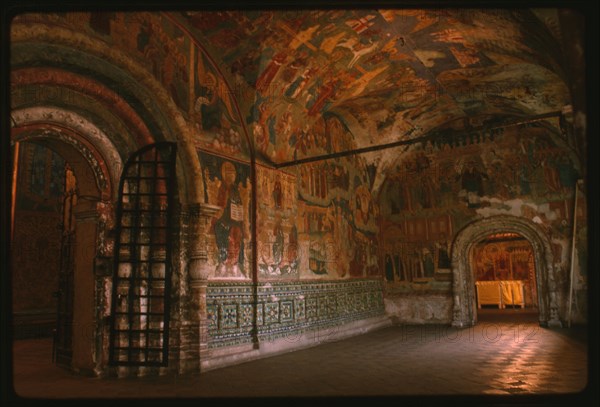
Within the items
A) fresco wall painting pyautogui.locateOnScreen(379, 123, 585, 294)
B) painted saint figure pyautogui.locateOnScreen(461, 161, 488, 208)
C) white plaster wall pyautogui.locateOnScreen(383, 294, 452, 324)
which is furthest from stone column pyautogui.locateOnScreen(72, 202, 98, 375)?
painted saint figure pyautogui.locateOnScreen(461, 161, 488, 208)

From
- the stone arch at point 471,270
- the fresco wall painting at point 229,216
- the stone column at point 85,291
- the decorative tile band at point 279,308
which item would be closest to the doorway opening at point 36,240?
the stone column at point 85,291

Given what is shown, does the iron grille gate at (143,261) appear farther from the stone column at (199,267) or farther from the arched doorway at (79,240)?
the stone column at (199,267)

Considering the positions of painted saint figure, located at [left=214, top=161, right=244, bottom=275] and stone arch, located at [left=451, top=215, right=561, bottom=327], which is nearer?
painted saint figure, located at [left=214, top=161, right=244, bottom=275]

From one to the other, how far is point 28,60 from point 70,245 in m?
3.17

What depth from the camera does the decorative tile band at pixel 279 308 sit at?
320 inches

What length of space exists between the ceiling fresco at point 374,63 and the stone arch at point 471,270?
332cm

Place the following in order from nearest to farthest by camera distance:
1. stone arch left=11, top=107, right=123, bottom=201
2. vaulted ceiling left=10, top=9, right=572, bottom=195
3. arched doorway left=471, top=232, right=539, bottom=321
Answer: stone arch left=11, top=107, right=123, bottom=201 → vaulted ceiling left=10, top=9, right=572, bottom=195 → arched doorway left=471, top=232, right=539, bottom=321

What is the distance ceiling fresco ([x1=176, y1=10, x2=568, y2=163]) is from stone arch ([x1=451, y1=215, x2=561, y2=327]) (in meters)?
3.32

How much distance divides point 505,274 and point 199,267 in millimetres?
17448

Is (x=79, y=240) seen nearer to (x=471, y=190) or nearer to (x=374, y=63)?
(x=374, y=63)

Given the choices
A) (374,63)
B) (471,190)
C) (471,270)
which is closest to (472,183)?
(471,190)

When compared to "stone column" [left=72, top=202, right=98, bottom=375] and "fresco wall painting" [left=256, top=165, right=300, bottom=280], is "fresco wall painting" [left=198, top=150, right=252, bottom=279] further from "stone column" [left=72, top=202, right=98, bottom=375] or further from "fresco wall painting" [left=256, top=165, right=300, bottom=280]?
"stone column" [left=72, top=202, right=98, bottom=375]

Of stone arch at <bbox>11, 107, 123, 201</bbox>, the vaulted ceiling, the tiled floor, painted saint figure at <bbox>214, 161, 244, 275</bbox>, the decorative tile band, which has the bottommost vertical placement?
the tiled floor

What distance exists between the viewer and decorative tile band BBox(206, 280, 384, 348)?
26.7 feet
